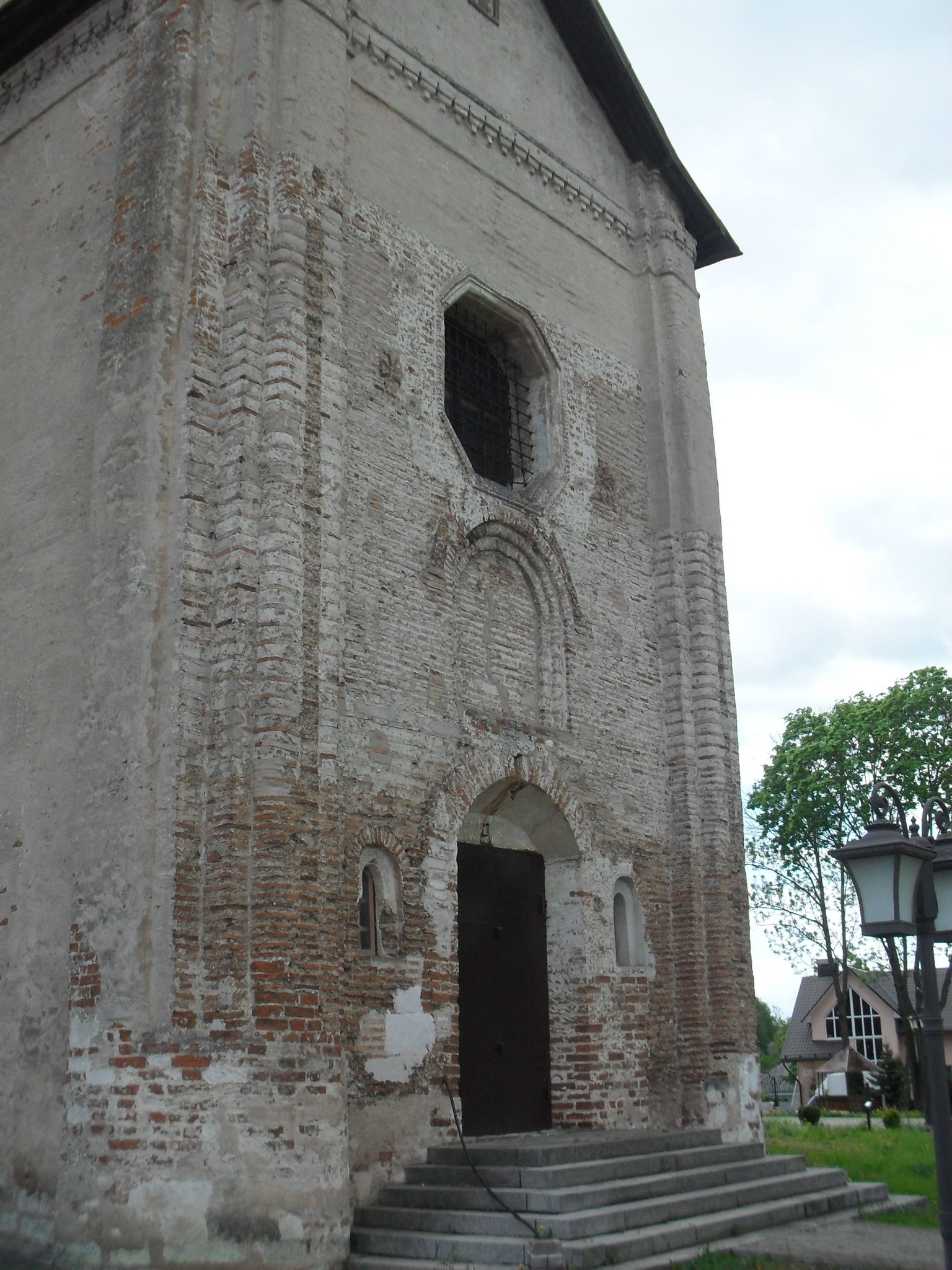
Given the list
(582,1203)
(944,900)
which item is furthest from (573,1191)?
(944,900)

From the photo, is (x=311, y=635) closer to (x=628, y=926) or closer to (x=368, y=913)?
(x=368, y=913)

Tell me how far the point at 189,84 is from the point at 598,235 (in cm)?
554

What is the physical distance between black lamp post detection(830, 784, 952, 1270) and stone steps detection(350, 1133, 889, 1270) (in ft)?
7.12

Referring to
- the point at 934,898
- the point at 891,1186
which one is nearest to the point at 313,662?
the point at 934,898

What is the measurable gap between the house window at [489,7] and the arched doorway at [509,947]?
8.25 metres

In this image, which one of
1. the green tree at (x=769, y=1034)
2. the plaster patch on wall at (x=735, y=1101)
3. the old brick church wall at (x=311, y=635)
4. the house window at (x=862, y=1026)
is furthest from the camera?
the green tree at (x=769, y=1034)

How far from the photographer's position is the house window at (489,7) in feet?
43.2

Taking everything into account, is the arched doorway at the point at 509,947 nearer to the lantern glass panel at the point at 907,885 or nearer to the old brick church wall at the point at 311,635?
the old brick church wall at the point at 311,635

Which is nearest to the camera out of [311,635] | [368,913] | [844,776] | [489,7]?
[311,635]

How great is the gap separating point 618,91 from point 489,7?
1.86 metres

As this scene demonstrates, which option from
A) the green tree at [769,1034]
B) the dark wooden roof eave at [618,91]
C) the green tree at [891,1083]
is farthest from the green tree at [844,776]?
the green tree at [769,1034]

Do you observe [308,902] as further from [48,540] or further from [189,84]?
[189,84]

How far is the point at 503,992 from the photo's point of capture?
1055cm

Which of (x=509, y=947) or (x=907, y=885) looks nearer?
(x=907, y=885)
